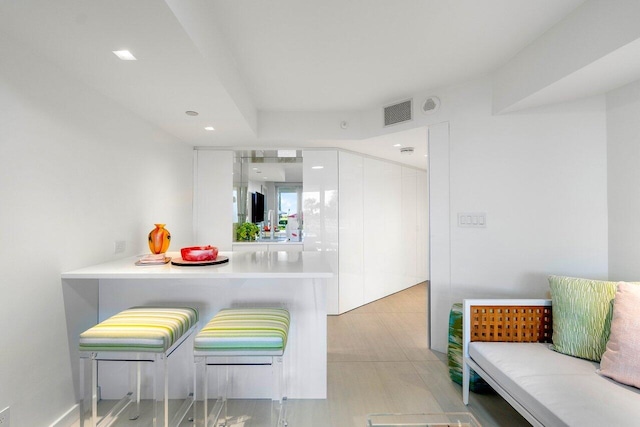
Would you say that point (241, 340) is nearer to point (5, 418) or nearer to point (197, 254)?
point (197, 254)

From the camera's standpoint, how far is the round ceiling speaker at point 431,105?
274 cm

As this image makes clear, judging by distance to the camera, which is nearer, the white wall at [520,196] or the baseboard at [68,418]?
the baseboard at [68,418]

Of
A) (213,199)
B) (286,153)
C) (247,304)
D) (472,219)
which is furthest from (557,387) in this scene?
(213,199)

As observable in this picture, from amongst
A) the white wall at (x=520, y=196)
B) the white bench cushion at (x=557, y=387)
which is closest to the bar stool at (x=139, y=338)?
the white bench cushion at (x=557, y=387)

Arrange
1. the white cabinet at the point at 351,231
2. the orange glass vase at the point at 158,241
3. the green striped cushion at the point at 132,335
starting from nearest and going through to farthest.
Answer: the green striped cushion at the point at 132,335
the orange glass vase at the point at 158,241
the white cabinet at the point at 351,231

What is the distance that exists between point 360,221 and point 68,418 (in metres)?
3.13

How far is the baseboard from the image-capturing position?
1636mm

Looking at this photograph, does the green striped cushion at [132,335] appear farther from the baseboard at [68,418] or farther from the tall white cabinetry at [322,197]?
the tall white cabinetry at [322,197]

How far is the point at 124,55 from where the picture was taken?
153cm

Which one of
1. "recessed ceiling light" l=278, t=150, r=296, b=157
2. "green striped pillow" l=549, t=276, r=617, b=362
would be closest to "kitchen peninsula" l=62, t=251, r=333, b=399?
"green striped pillow" l=549, t=276, r=617, b=362

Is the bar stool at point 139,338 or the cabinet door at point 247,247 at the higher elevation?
the cabinet door at point 247,247

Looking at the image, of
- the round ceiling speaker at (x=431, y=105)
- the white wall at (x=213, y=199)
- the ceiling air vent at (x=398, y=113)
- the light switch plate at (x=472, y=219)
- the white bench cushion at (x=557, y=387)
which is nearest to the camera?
the white bench cushion at (x=557, y=387)

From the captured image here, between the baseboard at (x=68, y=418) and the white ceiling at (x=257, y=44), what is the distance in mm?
1943

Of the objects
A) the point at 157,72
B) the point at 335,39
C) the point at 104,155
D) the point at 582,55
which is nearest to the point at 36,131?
the point at 104,155
